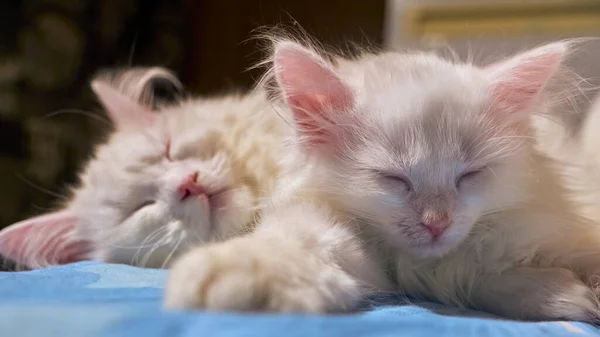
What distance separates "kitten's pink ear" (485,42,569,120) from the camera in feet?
2.93

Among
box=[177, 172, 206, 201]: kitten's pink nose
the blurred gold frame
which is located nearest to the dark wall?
the blurred gold frame

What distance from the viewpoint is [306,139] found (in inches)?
37.4

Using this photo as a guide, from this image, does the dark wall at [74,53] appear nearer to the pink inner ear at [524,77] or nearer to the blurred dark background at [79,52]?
the blurred dark background at [79,52]

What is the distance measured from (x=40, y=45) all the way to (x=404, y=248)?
209 cm

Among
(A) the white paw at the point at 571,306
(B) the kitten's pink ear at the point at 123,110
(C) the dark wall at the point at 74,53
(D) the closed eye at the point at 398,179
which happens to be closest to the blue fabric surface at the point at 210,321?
(A) the white paw at the point at 571,306

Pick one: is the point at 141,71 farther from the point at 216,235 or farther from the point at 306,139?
the point at 306,139

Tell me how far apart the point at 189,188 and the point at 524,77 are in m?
0.64

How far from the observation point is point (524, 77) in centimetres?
91

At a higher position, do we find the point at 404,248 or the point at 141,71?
the point at 141,71

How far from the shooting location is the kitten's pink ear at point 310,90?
2.88ft

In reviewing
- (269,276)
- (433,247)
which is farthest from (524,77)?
(269,276)

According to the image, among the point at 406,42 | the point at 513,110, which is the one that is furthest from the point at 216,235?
the point at 406,42

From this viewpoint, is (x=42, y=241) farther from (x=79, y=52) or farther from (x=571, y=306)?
(x=79, y=52)

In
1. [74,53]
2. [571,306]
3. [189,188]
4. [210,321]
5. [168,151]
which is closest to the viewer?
[210,321]
